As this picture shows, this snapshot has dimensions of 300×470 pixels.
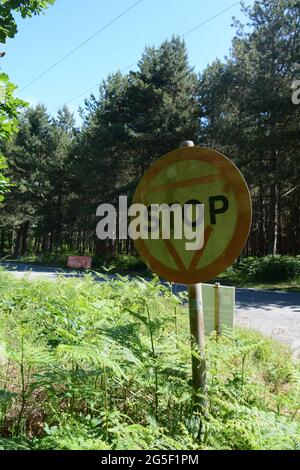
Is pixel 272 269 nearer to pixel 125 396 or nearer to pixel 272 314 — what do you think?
pixel 272 314

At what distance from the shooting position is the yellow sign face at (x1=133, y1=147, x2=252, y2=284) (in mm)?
2229

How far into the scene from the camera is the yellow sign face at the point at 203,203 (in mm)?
2229

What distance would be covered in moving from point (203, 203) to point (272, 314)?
8355 millimetres

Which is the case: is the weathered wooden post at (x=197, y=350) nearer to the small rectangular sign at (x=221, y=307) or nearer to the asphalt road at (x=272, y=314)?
the small rectangular sign at (x=221, y=307)

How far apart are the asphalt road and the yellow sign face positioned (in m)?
3.70

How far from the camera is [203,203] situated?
2.34 m

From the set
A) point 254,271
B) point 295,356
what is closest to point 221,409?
point 295,356

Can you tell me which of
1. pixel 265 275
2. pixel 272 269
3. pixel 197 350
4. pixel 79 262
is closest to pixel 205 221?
pixel 197 350

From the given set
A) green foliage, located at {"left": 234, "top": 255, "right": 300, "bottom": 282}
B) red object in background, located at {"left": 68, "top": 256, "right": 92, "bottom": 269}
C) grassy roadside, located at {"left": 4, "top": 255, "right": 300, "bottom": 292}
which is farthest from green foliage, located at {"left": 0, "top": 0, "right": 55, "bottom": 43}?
red object in background, located at {"left": 68, "top": 256, "right": 92, "bottom": 269}

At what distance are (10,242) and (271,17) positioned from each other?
52.4 metres

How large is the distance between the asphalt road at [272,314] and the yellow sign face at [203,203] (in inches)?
146

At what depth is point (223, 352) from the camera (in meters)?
2.57

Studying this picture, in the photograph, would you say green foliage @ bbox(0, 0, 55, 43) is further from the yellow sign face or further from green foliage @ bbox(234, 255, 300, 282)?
green foliage @ bbox(234, 255, 300, 282)

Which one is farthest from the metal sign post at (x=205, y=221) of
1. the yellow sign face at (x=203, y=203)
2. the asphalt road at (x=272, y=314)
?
the asphalt road at (x=272, y=314)
